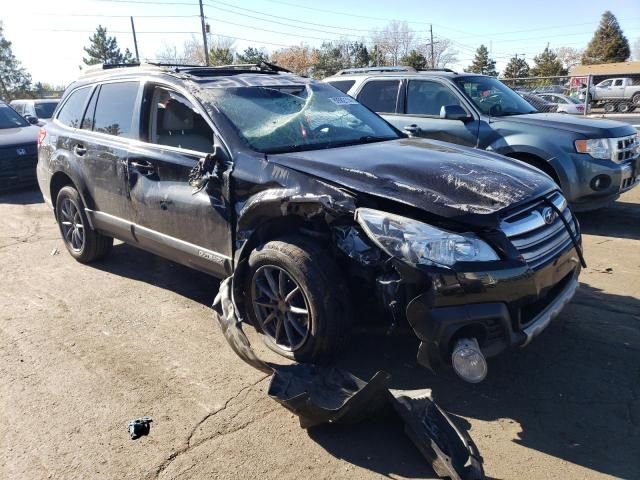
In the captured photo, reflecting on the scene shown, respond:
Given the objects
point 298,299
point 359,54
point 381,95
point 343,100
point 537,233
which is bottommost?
point 298,299

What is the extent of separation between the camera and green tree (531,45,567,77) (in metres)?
57.0

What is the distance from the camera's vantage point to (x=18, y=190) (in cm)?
1010

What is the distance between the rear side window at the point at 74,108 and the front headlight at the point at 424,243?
386 centimetres

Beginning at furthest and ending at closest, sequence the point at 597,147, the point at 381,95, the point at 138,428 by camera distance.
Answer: the point at 381,95
the point at 597,147
the point at 138,428

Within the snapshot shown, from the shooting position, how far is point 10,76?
47.3m

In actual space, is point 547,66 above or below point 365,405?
above

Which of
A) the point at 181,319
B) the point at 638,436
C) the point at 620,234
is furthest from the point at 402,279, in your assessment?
the point at 620,234

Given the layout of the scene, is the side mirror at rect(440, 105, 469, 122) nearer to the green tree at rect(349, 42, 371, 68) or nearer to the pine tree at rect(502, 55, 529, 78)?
the green tree at rect(349, 42, 371, 68)

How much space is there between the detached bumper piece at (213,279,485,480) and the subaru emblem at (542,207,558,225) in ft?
4.08

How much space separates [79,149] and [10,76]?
50869 millimetres

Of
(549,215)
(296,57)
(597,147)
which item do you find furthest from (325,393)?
(296,57)

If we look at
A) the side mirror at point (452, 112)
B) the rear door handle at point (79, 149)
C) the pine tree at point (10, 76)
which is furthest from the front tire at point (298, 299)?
the pine tree at point (10, 76)

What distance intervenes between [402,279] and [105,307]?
9.44 feet

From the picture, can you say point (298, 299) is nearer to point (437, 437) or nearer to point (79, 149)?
point (437, 437)
